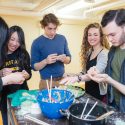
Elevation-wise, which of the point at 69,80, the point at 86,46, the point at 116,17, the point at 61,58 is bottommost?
the point at 69,80

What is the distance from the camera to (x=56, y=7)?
3.39 m

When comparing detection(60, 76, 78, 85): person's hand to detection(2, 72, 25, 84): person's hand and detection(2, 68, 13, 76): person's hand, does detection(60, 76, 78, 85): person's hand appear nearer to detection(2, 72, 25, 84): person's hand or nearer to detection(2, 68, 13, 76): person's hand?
detection(2, 72, 25, 84): person's hand

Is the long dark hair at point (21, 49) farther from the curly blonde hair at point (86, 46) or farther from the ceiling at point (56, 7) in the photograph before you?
the ceiling at point (56, 7)

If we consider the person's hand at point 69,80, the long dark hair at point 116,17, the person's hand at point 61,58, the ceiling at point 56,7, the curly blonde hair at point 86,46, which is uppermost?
the ceiling at point 56,7

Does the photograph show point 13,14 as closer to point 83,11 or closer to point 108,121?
point 83,11

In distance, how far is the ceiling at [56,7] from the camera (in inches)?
114

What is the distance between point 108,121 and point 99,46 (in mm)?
1035

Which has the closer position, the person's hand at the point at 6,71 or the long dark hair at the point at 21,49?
the person's hand at the point at 6,71

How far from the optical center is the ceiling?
114 inches

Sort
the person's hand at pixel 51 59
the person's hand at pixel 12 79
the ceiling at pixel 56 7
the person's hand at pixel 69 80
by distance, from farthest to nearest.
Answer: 1. the ceiling at pixel 56 7
2. the person's hand at pixel 51 59
3. the person's hand at pixel 69 80
4. the person's hand at pixel 12 79

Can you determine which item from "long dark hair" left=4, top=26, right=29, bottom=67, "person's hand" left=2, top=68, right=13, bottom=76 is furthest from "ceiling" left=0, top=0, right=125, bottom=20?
"person's hand" left=2, top=68, right=13, bottom=76

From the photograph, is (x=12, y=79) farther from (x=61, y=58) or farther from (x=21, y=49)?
(x=61, y=58)

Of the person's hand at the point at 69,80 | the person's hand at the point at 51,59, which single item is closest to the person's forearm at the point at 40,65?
the person's hand at the point at 51,59

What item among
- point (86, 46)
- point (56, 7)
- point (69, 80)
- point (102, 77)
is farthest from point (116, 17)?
point (56, 7)
